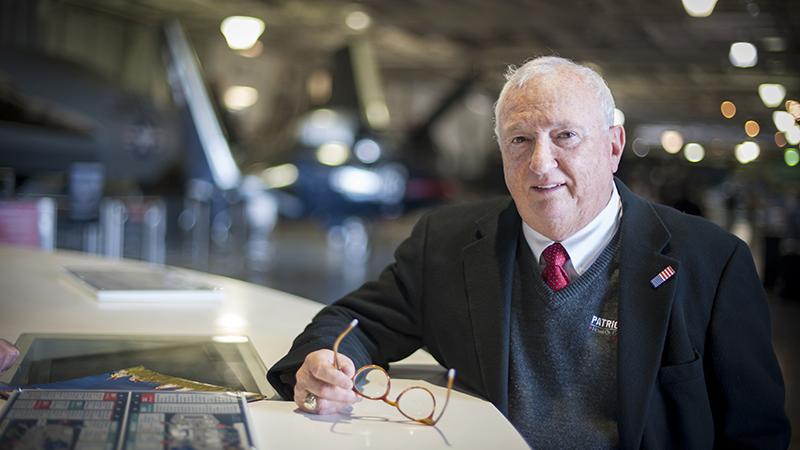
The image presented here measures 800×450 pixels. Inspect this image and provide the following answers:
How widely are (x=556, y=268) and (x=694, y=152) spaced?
3.38 ft

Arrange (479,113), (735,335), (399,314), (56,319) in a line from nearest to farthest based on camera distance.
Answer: (735,335) < (399,314) < (56,319) < (479,113)

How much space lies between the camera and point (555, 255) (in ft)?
4.09

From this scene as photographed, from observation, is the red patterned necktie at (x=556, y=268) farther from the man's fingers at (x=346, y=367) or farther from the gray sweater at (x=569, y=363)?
the man's fingers at (x=346, y=367)

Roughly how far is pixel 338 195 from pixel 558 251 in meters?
8.20

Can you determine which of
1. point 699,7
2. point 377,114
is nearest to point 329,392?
point 699,7

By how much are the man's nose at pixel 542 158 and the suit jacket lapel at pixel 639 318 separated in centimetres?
15

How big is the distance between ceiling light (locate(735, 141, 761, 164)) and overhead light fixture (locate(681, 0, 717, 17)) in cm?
45

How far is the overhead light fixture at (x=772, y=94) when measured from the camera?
1.99 m

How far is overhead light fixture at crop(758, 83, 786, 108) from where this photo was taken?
1992 mm

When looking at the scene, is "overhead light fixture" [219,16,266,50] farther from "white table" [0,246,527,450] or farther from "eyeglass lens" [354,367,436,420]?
"eyeglass lens" [354,367,436,420]

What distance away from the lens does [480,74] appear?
4.05 metres

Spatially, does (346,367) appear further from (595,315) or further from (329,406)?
(595,315)

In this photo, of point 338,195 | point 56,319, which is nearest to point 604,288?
point 56,319

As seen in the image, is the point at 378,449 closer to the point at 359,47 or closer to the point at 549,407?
the point at 549,407
